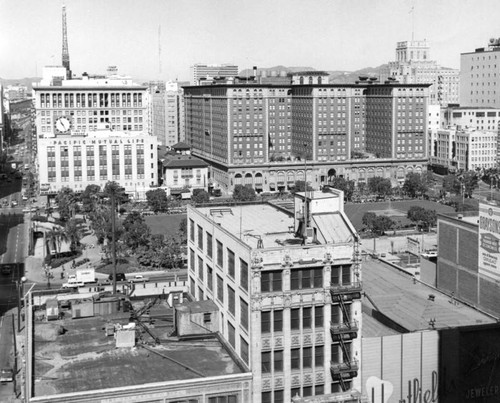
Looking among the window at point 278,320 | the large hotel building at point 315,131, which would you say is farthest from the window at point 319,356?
the large hotel building at point 315,131

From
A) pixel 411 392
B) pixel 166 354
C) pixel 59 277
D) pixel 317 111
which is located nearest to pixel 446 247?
pixel 411 392

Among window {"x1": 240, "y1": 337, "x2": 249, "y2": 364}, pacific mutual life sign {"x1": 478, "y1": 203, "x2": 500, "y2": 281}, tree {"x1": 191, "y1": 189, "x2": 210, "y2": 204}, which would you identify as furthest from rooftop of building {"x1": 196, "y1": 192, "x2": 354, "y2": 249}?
tree {"x1": 191, "y1": 189, "x2": 210, "y2": 204}

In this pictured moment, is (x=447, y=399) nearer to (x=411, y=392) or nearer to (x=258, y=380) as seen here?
(x=411, y=392)

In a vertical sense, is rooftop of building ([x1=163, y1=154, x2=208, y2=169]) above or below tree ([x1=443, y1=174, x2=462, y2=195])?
above

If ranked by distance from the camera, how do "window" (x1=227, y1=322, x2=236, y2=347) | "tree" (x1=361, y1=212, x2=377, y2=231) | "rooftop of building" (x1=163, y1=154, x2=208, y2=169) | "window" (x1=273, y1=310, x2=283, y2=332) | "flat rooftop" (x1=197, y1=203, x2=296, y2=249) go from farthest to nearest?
"rooftop of building" (x1=163, y1=154, x2=208, y2=169) → "tree" (x1=361, y1=212, x2=377, y2=231) → "flat rooftop" (x1=197, y1=203, x2=296, y2=249) → "window" (x1=227, y1=322, x2=236, y2=347) → "window" (x1=273, y1=310, x2=283, y2=332)

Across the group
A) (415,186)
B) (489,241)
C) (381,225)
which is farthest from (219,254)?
(415,186)

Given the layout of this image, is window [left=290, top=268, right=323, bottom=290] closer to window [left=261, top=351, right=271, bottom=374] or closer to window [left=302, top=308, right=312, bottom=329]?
window [left=302, top=308, right=312, bottom=329]

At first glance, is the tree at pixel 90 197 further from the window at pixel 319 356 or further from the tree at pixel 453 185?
the window at pixel 319 356
